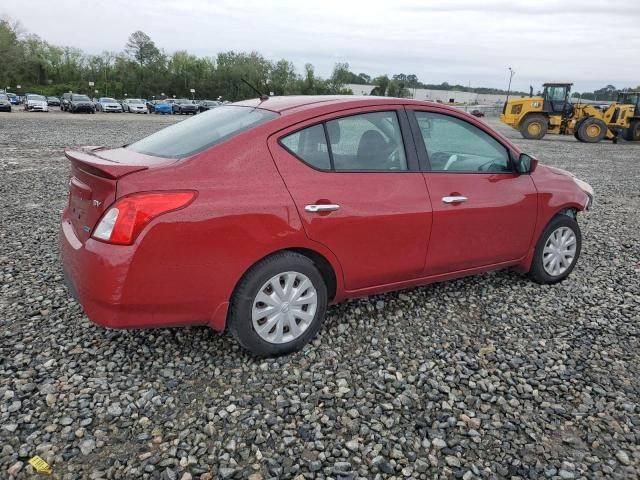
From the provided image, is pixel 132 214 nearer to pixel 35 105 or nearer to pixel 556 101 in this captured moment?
pixel 556 101

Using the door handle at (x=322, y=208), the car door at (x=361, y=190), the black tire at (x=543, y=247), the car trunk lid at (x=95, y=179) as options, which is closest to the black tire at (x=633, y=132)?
the black tire at (x=543, y=247)

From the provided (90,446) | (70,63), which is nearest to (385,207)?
(90,446)

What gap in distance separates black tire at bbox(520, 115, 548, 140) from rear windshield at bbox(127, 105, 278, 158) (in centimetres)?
2365

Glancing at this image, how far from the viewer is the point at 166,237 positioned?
269 centimetres

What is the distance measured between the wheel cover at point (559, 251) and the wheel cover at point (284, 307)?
2487mm

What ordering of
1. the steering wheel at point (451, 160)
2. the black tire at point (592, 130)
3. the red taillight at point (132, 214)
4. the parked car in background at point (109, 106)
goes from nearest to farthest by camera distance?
the red taillight at point (132, 214) → the steering wheel at point (451, 160) → the black tire at point (592, 130) → the parked car in background at point (109, 106)

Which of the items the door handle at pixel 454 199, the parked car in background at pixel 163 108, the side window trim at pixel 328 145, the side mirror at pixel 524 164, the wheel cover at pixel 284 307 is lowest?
the parked car in background at pixel 163 108

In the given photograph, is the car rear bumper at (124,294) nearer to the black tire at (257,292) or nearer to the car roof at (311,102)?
the black tire at (257,292)

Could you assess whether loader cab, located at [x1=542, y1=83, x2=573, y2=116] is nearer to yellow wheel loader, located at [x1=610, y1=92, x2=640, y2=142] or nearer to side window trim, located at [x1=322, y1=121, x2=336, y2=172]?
yellow wheel loader, located at [x1=610, y1=92, x2=640, y2=142]

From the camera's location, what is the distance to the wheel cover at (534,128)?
24.1 m

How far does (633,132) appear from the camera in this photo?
24547mm

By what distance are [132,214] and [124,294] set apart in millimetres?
443

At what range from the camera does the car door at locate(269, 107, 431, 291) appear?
3117 mm

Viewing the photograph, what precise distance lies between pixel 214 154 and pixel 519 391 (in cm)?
231
